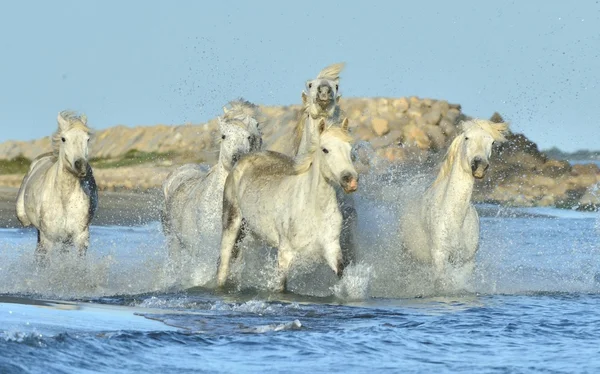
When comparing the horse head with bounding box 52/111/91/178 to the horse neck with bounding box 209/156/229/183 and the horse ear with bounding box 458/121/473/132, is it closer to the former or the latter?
the horse neck with bounding box 209/156/229/183

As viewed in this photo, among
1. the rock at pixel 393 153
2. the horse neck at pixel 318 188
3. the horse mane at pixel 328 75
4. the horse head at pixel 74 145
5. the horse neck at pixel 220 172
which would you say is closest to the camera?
the horse neck at pixel 318 188

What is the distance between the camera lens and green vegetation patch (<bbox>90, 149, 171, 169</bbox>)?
126 feet

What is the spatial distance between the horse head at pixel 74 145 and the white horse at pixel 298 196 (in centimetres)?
154

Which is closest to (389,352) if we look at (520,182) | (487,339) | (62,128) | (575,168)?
(487,339)

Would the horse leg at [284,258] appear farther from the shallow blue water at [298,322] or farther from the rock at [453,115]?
the rock at [453,115]

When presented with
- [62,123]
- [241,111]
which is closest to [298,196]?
[241,111]

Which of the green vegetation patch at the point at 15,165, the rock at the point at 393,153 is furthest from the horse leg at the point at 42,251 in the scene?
the green vegetation patch at the point at 15,165

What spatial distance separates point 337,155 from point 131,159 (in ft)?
95.0

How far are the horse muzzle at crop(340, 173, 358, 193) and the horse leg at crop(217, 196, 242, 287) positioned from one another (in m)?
2.20

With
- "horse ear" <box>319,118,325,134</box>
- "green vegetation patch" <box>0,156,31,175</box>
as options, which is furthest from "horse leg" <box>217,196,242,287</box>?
"green vegetation patch" <box>0,156,31,175</box>

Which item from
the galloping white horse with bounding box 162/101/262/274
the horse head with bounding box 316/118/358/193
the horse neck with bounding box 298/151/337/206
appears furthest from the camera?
the galloping white horse with bounding box 162/101/262/274

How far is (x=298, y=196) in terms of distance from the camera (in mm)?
11391

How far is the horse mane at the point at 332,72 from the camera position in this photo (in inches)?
530

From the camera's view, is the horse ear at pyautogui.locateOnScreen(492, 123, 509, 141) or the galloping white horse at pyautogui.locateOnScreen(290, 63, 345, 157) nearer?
the horse ear at pyautogui.locateOnScreen(492, 123, 509, 141)
